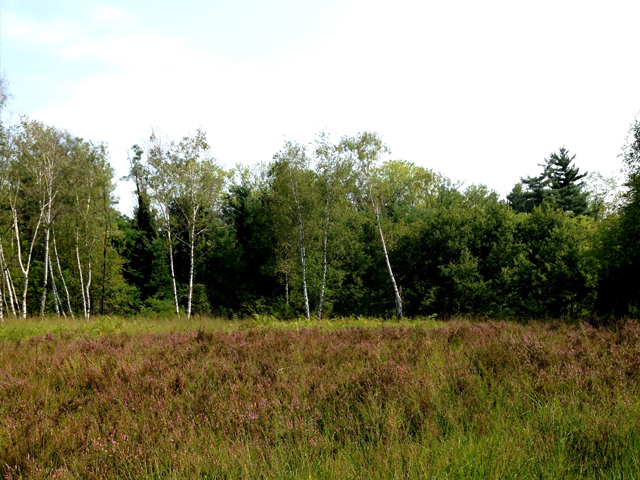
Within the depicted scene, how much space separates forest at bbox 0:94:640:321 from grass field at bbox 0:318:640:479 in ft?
39.0

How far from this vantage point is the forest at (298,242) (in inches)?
882

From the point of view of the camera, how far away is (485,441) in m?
3.03

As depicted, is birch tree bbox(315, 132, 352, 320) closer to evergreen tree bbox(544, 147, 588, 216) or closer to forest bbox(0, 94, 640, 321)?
forest bbox(0, 94, 640, 321)

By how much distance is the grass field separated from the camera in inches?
113

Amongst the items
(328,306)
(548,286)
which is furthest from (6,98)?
(548,286)

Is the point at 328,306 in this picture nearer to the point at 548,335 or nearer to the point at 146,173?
the point at 146,173

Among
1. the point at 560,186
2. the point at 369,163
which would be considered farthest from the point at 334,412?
the point at 560,186

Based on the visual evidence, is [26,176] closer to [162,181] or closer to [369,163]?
[162,181]

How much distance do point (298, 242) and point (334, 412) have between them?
1034 inches

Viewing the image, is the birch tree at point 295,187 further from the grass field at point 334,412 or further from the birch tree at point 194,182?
the grass field at point 334,412

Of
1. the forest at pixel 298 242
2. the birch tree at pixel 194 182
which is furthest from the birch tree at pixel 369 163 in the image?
the birch tree at pixel 194 182

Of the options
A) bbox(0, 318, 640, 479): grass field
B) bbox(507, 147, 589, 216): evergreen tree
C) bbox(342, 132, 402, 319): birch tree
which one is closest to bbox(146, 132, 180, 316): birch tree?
bbox(342, 132, 402, 319): birch tree

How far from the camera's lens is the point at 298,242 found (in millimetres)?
30047

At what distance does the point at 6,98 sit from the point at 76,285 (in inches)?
704
